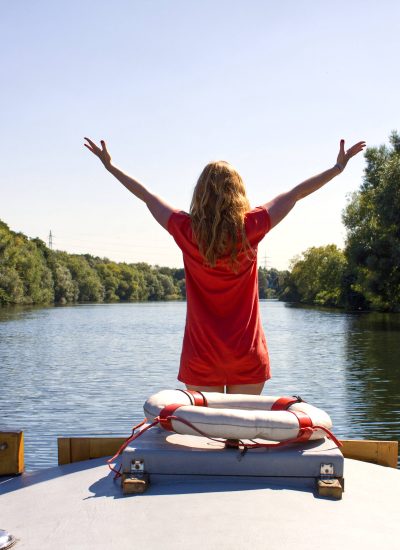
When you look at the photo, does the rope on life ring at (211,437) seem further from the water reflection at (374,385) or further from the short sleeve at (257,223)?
the water reflection at (374,385)

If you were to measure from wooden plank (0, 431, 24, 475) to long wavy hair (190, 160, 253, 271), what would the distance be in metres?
1.60

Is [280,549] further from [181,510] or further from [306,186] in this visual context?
[306,186]

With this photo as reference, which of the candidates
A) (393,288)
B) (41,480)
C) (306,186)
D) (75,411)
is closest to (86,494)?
(41,480)

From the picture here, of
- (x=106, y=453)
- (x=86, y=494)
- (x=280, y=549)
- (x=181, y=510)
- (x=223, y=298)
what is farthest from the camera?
(x=106, y=453)

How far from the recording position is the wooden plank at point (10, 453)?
448 centimetres

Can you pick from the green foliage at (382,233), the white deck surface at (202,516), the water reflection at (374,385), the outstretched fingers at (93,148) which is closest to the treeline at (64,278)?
the green foliage at (382,233)

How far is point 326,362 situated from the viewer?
84.0 ft

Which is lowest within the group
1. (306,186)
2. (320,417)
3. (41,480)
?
(41,480)

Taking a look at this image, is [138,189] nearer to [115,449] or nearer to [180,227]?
[180,227]

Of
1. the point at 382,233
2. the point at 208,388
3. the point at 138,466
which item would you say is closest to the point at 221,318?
the point at 208,388

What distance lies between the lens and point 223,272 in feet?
12.8

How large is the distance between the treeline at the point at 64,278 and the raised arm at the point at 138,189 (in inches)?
3349

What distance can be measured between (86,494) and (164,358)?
77.5ft

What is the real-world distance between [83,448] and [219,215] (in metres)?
1.67
